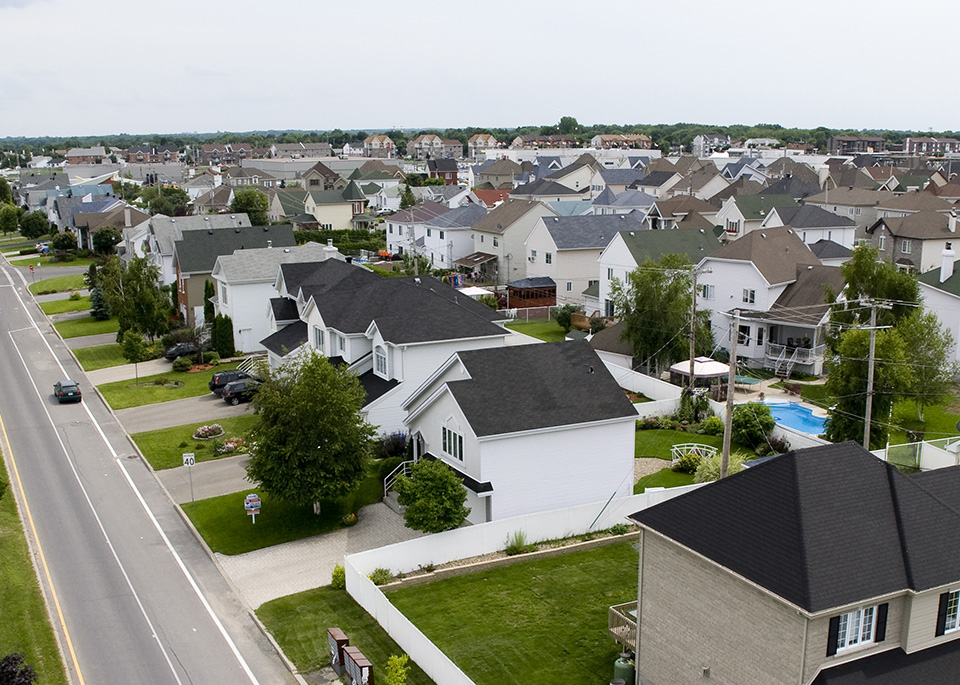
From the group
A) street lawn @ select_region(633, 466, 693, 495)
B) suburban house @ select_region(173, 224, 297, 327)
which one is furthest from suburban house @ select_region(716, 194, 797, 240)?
street lawn @ select_region(633, 466, 693, 495)

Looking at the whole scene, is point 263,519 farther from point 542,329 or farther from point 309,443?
point 542,329

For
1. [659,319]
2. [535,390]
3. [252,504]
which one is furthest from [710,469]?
[659,319]

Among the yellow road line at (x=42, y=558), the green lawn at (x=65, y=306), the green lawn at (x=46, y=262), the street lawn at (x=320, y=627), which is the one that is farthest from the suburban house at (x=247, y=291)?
the green lawn at (x=46, y=262)

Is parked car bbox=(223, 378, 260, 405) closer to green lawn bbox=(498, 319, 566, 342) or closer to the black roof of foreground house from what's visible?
green lawn bbox=(498, 319, 566, 342)

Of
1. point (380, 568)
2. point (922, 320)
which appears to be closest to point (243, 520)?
point (380, 568)

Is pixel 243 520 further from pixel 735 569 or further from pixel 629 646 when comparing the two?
pixel 735 569

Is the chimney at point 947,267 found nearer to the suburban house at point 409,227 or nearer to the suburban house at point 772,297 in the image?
the suburban house at point 772,297
